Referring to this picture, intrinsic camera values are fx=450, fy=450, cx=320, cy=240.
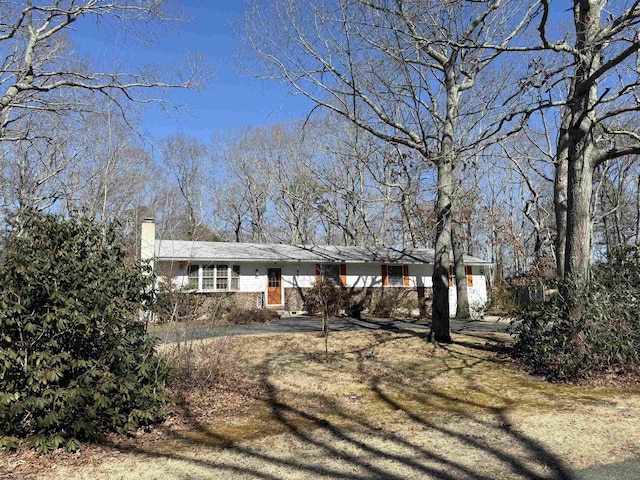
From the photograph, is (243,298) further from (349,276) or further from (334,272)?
(349,276)

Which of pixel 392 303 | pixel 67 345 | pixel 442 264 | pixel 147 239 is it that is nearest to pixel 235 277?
pixel 147 239

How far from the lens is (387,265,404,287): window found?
72.9 feet

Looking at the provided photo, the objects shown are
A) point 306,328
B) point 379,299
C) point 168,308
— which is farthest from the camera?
point 379,299

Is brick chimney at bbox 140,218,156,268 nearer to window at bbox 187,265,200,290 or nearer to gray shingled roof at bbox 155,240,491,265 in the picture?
gray shingled roof at bbox 155,240,491,265

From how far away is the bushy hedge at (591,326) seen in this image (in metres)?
7.32

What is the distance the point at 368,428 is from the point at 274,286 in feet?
50.3

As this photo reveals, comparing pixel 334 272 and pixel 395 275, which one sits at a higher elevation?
pixel 334 272

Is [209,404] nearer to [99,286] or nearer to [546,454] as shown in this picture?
[99,286]

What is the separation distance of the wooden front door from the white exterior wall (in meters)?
0.18

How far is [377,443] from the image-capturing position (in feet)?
15.2

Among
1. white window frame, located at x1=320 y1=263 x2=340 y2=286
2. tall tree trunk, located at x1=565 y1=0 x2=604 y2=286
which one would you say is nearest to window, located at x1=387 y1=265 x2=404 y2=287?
white window frame, located at x1=320 y1=263 x2=340 y2=286

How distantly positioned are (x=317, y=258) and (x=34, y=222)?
16159mm

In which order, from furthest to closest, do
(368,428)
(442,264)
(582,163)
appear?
(442,264) → (582,163) → (368,428)

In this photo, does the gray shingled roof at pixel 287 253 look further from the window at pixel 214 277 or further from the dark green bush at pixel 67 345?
the dark green bush at pixel 67 345
